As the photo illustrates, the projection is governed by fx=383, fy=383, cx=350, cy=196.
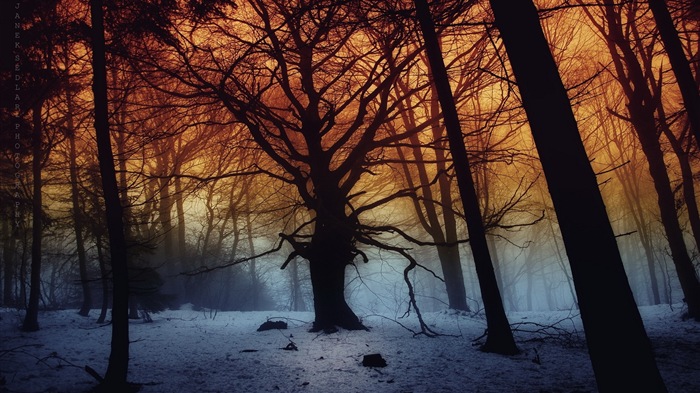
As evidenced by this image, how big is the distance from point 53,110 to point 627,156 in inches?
885

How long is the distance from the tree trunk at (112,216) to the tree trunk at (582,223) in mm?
5220

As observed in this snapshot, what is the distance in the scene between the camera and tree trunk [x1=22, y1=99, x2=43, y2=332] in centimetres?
887

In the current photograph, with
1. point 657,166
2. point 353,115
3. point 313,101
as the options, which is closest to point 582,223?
point 313,101

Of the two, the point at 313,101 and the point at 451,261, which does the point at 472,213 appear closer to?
the point at 313,101

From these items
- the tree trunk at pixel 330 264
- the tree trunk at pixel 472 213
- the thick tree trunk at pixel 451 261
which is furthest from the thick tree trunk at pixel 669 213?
the tree trunk at pixel 330 264

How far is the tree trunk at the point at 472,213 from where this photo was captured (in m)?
6.26

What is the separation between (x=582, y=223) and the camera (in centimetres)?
336

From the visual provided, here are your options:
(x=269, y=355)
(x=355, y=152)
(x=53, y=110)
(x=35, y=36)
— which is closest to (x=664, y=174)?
(x=355, y=152)

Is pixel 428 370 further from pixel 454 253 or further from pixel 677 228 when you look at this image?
pixel 454 253

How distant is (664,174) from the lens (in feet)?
29.7

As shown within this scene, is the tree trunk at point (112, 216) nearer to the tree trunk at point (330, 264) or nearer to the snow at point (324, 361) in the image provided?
the snow at point (324, 361)

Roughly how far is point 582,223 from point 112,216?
563 cm

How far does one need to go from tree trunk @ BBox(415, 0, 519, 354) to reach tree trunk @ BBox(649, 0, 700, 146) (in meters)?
3.55

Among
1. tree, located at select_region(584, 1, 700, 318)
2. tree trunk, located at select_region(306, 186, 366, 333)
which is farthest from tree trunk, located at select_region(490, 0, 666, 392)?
tree, located at select_region(584, 1, 700, 318)
